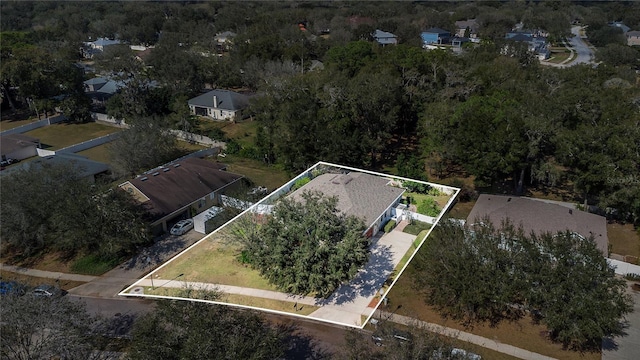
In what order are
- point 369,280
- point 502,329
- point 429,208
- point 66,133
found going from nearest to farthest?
point 502,329 < point 369,280 < point 429,208 < point 66,133

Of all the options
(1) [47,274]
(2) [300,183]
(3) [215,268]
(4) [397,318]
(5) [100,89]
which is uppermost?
(5) [100,89]

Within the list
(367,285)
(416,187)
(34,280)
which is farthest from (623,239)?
(34,280)

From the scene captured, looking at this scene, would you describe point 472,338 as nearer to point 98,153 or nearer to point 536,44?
point 98,153

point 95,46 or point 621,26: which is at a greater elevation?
point 621,26

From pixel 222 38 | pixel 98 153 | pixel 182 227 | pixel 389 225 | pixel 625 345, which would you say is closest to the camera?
pixel 625 345

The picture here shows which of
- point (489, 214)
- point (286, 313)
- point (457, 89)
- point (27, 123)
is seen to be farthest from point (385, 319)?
point (27, 123)

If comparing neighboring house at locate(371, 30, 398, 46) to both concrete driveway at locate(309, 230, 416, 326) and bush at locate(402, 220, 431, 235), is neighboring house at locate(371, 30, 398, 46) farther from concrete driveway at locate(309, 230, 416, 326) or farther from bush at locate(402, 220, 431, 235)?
concrete driveway at locate(309, 230, 416, 326)

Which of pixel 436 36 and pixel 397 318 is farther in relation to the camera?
pixel 436 36
